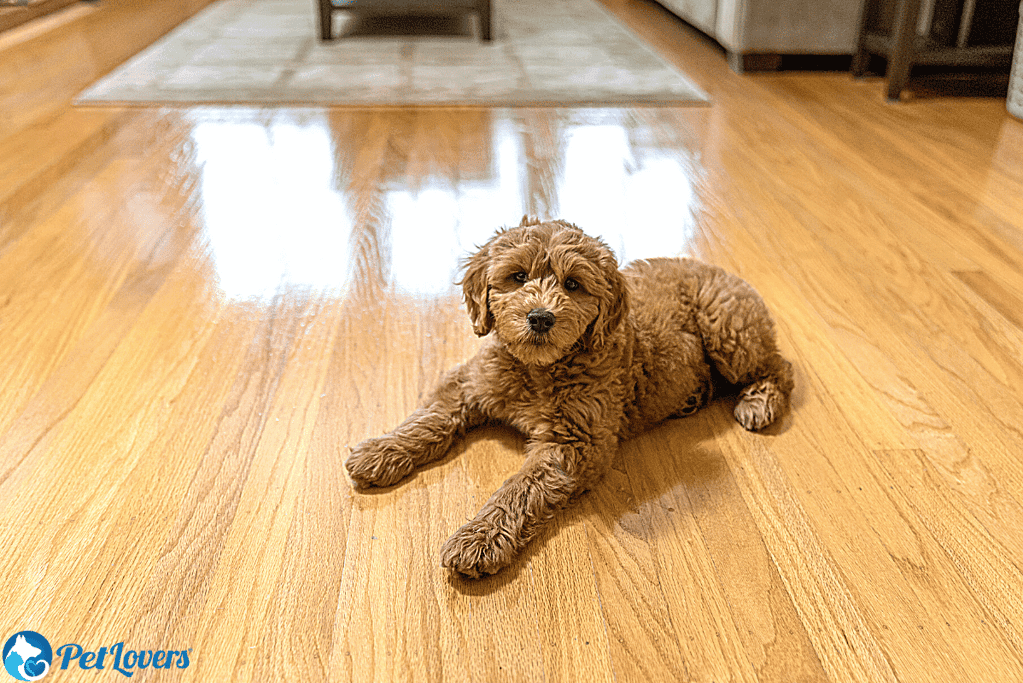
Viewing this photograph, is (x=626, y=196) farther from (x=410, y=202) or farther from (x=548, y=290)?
(x=548, y=290)

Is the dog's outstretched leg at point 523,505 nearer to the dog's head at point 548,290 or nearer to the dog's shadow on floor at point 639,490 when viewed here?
the dog's shadow on floor at point 639,490

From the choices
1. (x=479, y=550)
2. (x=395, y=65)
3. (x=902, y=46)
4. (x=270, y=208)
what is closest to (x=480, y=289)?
(x=479, y=550)

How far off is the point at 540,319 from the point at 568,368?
15cm

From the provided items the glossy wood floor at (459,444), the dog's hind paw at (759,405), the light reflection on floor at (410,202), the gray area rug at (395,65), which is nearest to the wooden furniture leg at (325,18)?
the gray area rug at (395,65)

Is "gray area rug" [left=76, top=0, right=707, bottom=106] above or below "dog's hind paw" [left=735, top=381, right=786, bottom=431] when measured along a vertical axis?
above

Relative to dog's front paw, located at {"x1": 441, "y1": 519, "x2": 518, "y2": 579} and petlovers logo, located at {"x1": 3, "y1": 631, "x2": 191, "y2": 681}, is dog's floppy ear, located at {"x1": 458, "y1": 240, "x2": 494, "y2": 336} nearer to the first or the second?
dog's front paw, located at {"x1": 441, "y1": 519, "x2": 518, "y2": 579}

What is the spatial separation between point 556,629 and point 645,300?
0.65m

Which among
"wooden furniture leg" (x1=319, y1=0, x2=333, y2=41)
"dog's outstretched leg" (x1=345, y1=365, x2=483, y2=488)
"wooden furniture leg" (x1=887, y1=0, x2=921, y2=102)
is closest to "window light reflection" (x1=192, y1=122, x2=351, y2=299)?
"dog's outstretched leg" (x1=345, y1=365, x2=483, y2=488)

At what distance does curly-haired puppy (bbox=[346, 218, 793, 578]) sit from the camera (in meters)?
1.29

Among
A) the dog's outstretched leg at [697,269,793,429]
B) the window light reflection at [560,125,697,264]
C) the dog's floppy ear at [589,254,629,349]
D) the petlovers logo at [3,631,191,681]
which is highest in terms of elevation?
the dog's floppy ear at [589,254,629,349]

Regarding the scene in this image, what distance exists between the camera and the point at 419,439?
57.2 inches

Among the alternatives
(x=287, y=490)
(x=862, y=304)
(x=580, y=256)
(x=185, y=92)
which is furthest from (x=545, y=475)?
(x=185, y=92)

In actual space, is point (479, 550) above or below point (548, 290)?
below

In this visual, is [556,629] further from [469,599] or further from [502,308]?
[502,308]
